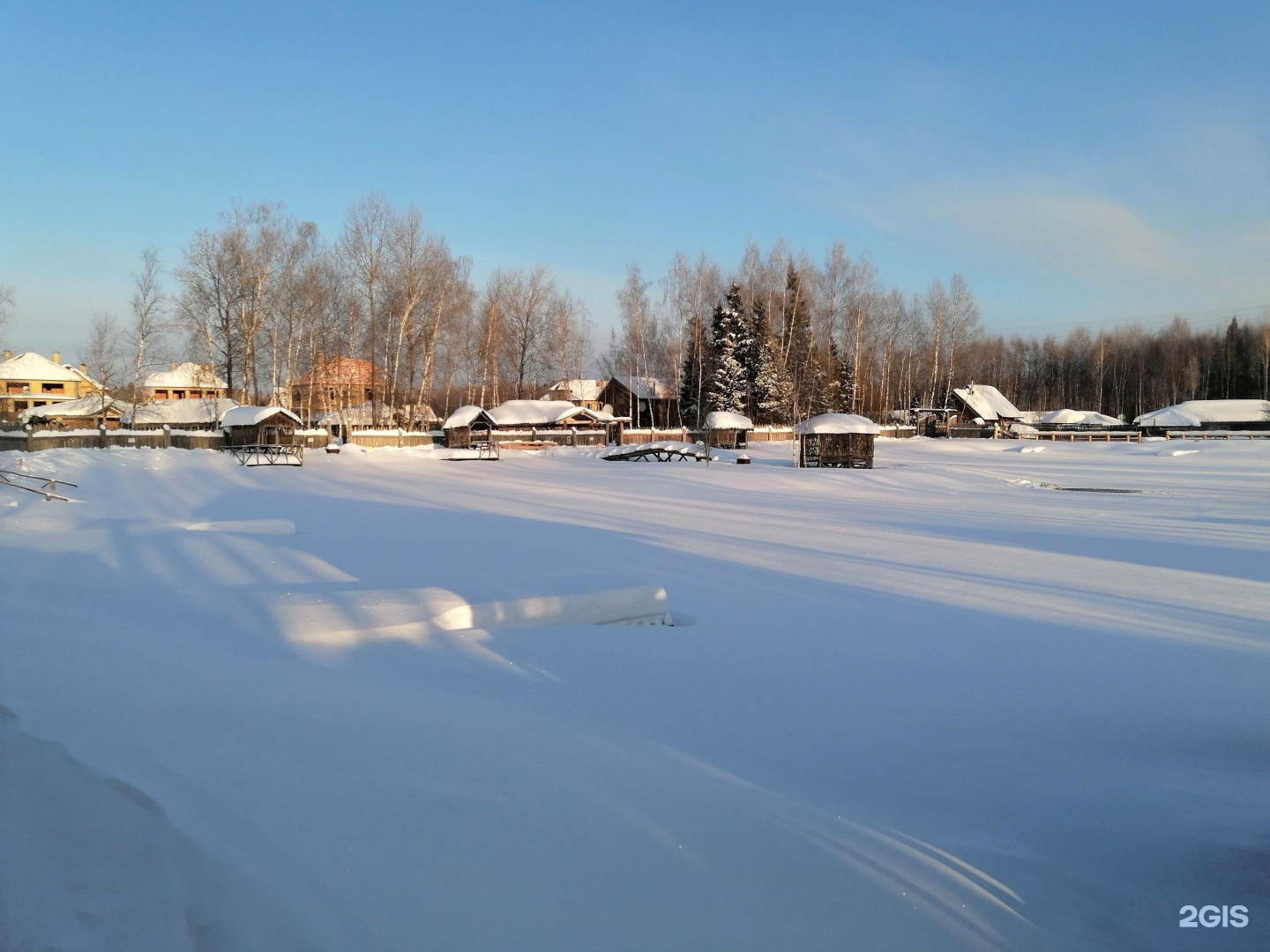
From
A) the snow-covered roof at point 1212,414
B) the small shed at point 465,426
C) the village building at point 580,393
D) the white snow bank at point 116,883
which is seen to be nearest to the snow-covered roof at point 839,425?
the small shed at point 465,426

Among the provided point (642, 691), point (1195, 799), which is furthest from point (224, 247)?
point (1195, 799)

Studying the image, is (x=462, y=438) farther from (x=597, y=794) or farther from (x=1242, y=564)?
(x=597, y=794)

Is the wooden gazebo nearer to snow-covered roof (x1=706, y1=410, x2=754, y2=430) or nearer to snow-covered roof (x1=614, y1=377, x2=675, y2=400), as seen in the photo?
snow-covered roof (x1=706, y1=410, x2=754, y2=430)

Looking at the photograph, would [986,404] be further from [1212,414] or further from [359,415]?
[359,415]

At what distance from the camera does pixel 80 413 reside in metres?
51.7

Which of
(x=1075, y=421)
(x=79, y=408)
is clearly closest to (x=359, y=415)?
(x=79, y=408)

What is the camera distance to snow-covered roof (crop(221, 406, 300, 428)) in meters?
33.0

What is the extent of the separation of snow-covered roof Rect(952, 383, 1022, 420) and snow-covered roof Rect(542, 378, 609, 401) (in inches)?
1145

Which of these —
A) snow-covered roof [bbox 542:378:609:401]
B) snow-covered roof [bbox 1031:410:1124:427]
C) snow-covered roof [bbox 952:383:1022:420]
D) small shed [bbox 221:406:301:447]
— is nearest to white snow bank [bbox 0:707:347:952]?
small shed [bbox 221:406:301:447]

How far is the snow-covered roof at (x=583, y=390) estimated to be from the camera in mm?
66250

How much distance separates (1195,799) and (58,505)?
1712 centimetres

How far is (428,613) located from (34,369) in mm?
77061

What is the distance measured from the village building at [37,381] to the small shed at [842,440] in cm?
5785

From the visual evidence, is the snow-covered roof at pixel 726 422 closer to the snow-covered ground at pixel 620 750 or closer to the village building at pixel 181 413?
the snow-covered ground at pixel 620 750
